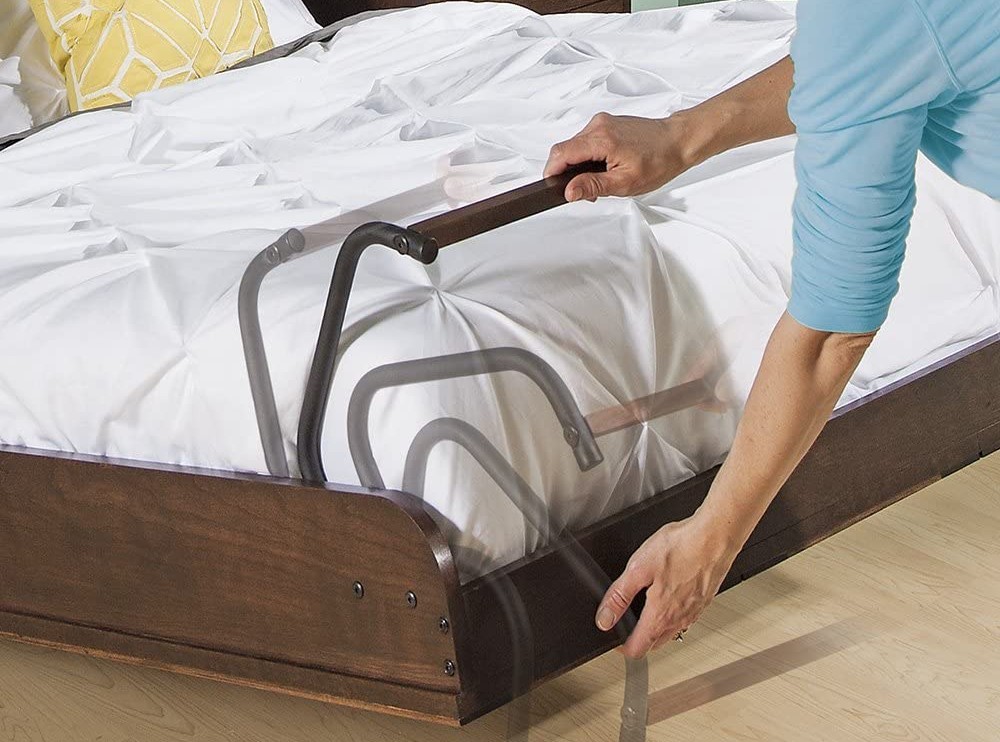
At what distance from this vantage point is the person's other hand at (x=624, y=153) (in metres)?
1.41

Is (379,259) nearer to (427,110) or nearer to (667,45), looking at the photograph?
(427,110)

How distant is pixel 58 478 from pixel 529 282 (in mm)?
583

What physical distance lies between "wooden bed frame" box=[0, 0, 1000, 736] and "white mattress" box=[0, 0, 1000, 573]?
0.04m

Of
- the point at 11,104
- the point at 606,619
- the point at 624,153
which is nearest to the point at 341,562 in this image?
the point at 606,619

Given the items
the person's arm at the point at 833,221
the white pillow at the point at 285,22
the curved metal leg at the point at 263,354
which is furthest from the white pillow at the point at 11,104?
the person's arm at the point at 833,221

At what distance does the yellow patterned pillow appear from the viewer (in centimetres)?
246

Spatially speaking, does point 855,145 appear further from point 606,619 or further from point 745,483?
point 606,619

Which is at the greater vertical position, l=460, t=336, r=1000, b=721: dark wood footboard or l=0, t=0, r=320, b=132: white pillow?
l=0, t=0, r=320, b=132: white pillow

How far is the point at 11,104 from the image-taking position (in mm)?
2418

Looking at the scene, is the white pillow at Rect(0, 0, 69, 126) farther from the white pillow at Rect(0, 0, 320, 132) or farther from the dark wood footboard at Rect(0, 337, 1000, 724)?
the dark wood footboard at Rect(0, 337, 1000, 724)

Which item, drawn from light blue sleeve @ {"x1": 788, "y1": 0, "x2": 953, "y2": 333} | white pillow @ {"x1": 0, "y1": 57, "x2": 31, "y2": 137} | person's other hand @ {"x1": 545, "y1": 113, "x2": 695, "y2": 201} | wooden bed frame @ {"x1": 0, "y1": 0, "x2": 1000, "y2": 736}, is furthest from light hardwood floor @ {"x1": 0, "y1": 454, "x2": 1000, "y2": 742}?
white pillow @ {"x1": 0, "y1": 57, "x2": 31, "y2": 137}

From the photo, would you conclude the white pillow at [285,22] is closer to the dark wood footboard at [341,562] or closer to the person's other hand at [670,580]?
the dark wood footboard at [341,562]

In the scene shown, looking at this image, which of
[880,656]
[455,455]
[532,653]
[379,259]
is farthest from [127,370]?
[880,656]

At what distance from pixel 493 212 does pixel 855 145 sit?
50cm
